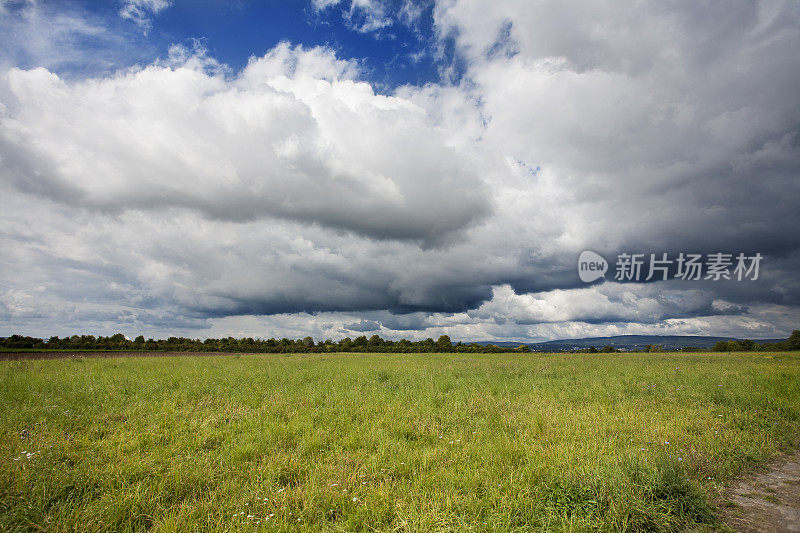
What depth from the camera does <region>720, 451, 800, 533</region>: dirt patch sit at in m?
4.69

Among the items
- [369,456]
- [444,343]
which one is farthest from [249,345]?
[369,456]

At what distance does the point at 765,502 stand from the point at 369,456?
641 centimetres

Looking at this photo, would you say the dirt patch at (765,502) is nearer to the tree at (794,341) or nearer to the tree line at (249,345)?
the tree line at (249,345)

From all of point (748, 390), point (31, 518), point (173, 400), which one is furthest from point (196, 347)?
point (748, 390)

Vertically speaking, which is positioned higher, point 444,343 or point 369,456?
point 369,456

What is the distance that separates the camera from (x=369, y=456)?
698cm

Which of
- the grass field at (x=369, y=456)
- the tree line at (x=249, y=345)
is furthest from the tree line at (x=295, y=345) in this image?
the grass field at (x=369, y=456)

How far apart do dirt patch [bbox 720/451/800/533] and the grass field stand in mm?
269

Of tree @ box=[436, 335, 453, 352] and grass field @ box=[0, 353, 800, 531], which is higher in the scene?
grass field @ box=[0, 353, 800, 531]

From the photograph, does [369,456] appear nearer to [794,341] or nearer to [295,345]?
[295,345]

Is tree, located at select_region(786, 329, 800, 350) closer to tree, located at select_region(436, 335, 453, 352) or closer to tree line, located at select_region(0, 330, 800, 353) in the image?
tree line, located at select_region(0, 330, 800, 353)

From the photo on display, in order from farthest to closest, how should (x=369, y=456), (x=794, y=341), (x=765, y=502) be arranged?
(x=794, y=341)
(x=369, y=456)
(x=765, y=502)

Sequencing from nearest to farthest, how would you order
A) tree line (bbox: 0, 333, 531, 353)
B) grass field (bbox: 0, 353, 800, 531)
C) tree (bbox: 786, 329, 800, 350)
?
1. grass field (bbox: 0, 353, 800, 531)
2. tree line (bbox: 0, 333, 531, 353)
3. tree (bbox: 786, 329, 800, 350)

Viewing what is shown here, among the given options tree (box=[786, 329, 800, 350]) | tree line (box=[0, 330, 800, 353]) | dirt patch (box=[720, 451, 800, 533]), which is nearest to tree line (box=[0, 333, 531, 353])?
tree line (box=[0, 330, 800, 353])
